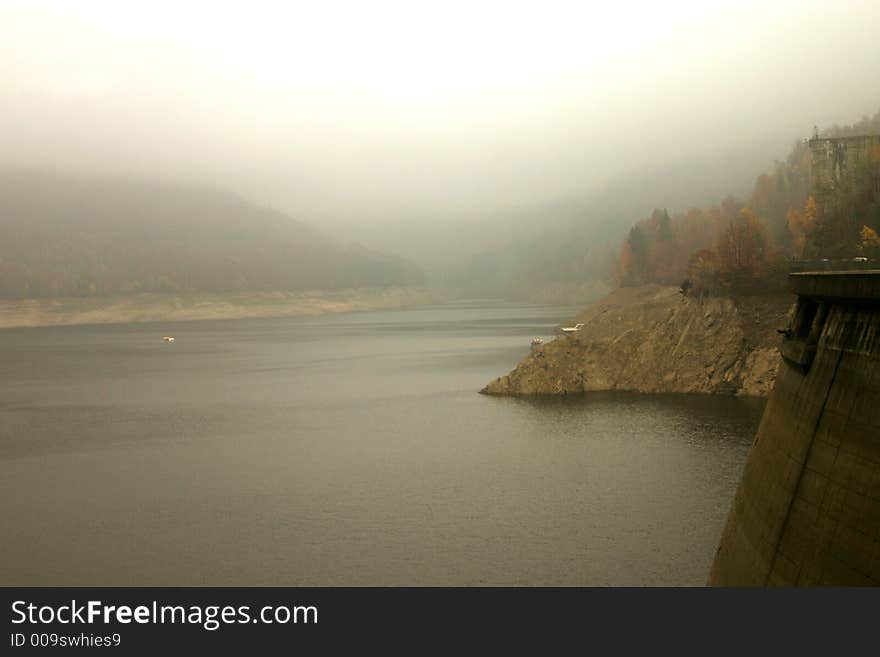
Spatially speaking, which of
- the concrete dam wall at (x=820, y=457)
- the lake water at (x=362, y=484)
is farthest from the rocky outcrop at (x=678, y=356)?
the concrete dam wall at (x=820, y=457)

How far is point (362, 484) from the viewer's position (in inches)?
1674

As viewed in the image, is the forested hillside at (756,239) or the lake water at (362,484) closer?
the lake water at (362,484)

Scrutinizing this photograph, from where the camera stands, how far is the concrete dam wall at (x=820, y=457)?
1397cm

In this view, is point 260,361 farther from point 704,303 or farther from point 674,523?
point 674,523

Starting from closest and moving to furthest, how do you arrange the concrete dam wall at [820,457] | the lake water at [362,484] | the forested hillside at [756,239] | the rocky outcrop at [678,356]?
the concrete dam wall at [820,457]
the lake water at [362,484]
the rocky outcrop at [678,356]
the forested hillside at [756,239]

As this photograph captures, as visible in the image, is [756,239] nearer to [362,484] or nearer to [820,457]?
[362,484]

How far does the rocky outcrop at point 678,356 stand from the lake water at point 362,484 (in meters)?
2.89

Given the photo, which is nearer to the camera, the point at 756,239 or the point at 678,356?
the point at 678,356

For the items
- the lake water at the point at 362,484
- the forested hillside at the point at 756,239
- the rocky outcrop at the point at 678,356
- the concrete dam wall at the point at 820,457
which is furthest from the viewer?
the forested hillside at the point at 756,239

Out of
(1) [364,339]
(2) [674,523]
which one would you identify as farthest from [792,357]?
(1) [364,339]

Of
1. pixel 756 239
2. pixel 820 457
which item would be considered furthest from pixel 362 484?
pixel 756 239

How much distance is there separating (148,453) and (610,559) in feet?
117

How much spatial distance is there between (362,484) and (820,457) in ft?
98.1

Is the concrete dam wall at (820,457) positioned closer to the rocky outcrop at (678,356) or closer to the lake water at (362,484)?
the lake water at (362,484)
